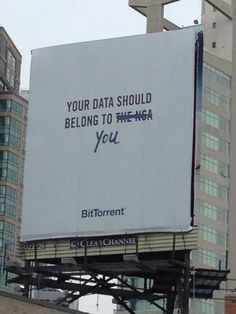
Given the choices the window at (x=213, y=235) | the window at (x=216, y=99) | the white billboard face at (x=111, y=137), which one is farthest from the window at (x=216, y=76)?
the white billboard face at (x=111, y=137)

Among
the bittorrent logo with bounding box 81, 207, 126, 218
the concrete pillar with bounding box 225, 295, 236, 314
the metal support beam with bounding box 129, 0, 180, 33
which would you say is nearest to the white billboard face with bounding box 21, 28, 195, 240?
the bittorrent logo with bounding box 81, 207, 126, 218

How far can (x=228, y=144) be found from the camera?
106 m

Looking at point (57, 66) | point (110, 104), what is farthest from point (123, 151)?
point (57, 66)

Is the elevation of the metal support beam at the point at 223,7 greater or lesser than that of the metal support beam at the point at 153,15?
greater

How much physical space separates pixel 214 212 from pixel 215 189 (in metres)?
2.47

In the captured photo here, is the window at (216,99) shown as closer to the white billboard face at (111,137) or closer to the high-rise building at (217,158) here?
the high-rise building at (217,158)

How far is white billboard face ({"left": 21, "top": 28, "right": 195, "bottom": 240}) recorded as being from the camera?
31938 mm

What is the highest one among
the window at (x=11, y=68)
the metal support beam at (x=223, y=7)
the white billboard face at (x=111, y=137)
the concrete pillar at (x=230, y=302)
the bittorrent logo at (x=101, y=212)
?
the window at (x=11, y=68)

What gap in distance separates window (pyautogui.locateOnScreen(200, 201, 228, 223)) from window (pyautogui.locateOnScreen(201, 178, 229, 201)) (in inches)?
51.0

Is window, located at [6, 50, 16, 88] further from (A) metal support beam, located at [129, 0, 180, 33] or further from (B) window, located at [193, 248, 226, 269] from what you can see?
(A) metal support beam, located at [129, 0, 180, 33]

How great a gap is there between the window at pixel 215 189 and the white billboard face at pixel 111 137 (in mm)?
66513

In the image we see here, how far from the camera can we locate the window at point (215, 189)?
101 meters

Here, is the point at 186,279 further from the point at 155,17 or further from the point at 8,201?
A: the point at 8,201

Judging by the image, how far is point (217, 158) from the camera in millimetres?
103688
